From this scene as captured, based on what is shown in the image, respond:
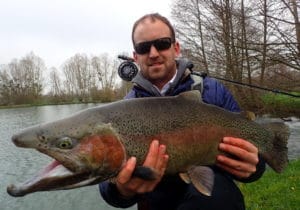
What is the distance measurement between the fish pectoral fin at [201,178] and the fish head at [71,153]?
0.53 metres

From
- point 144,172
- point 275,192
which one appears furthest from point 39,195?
point 144,172

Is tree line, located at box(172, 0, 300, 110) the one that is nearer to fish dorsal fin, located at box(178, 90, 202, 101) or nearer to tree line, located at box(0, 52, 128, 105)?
fish dorsal fin, located at box(178, 90, 202, 101)

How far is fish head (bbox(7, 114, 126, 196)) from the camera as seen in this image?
229cm

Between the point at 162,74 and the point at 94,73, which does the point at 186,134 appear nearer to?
the point at 162,74

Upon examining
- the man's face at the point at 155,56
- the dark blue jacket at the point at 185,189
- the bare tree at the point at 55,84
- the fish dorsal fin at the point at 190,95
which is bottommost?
the bare tree at the point at 55,84

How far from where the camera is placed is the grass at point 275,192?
6.73m

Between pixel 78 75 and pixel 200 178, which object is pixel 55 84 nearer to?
pixel 78 75

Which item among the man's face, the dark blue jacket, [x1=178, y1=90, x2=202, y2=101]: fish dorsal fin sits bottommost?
the dark blue jacket

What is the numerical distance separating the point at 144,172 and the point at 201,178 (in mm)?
444

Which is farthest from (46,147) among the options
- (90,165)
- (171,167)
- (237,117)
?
(237,117)

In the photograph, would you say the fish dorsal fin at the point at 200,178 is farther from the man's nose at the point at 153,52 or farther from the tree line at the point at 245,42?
the tree line at the point at 245,42

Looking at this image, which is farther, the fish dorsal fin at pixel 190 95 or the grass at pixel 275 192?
the grass at pixel 275 192

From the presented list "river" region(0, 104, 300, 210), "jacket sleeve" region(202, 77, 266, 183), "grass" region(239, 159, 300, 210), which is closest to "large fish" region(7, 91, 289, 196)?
"jacket sleeve" region(202, 77, 266, 183)

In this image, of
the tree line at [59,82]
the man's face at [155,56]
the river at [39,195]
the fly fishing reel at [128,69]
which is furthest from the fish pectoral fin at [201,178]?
the tree line at [59,82]
